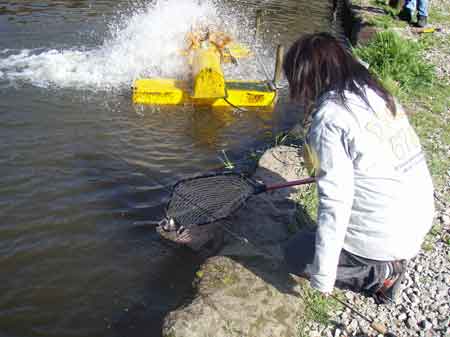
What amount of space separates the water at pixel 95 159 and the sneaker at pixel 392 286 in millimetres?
1736

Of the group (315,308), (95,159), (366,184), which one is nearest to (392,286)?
(315,308)

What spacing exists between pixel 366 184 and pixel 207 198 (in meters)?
1.96

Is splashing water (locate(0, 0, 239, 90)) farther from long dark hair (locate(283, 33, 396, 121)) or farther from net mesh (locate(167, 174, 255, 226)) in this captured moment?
long dark hair (locate(283, 33, 396, 121))

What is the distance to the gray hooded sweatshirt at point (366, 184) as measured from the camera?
8.27 ft

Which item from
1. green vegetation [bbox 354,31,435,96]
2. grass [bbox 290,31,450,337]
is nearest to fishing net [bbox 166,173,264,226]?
grass [bbox 290,31,450,337]

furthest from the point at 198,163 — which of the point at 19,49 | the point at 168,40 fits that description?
the point at 19,49

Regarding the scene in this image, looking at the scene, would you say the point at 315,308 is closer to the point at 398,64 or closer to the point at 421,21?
the point at 398,64

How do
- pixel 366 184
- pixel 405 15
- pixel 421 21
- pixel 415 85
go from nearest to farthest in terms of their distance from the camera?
pixel 366 184 < pixel 415 85 < pixel 421 21 < pixel 405 15

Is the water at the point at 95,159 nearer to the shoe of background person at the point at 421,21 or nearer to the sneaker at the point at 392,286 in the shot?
the sneaker at the point at 392,286

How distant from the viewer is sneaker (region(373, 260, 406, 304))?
294 cm

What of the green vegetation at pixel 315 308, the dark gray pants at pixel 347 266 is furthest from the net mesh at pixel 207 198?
the green vegetation at pixel 315 308

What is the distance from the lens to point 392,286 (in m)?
3.11

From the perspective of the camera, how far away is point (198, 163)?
6383 mm

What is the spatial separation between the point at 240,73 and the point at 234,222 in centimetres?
572
